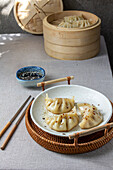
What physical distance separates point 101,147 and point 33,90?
53 centimetres

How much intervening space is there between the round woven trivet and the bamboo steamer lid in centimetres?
115

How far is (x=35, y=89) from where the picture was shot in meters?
1.32

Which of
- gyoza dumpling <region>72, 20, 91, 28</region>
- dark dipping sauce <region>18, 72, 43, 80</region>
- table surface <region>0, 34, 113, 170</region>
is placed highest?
gyoza dumpling <region>72, 20, 91, 28</region>

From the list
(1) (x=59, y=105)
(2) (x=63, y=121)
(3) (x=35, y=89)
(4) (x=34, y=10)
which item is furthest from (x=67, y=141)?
(4) (x=34, y=10)

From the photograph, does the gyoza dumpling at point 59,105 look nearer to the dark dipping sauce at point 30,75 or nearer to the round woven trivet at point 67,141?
the round woven trivet at point 67,141

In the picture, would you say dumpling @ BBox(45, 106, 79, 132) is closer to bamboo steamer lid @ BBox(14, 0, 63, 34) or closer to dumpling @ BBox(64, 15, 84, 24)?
dumpling @ BBox(64, 15, 84, 24)

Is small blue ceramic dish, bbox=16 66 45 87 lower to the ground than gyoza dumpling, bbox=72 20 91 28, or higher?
lower

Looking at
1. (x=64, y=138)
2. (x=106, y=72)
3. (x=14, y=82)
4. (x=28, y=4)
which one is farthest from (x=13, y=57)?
(x=64, y=138)

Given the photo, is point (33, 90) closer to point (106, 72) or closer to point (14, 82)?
point (14, 82)

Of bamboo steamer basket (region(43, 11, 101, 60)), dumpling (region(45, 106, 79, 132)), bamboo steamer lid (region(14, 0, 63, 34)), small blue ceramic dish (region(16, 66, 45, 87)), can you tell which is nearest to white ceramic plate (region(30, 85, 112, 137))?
dumpling (region(45, 106, 79, 132))

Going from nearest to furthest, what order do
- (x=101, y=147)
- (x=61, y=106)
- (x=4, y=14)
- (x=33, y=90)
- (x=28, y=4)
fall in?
(x=101, y=147)
(x=61, y=106)
(x=33, y=90)
(x=28, y=4)
(x=4, y=14)

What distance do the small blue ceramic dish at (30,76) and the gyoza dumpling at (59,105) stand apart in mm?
226

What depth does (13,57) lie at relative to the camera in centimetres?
171

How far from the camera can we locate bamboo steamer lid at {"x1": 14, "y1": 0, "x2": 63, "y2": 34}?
6.14ft
